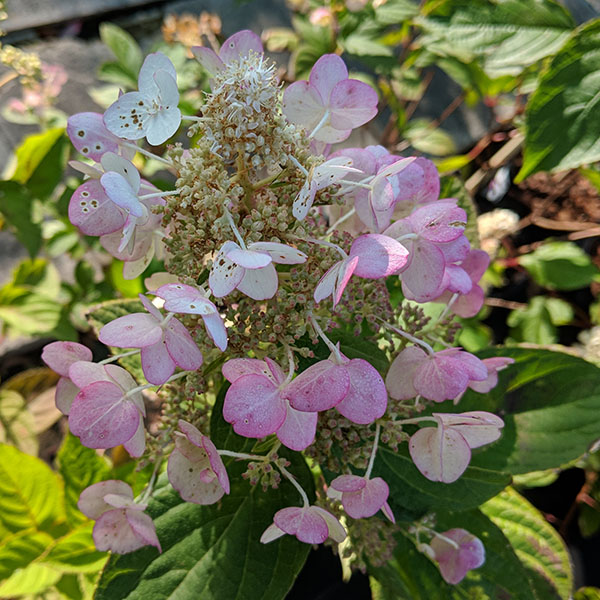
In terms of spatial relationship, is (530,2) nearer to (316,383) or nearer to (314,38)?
(314,38)

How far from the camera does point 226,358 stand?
1.65ft

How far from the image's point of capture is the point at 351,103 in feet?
1.63

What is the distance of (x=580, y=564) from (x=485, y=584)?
690 mm

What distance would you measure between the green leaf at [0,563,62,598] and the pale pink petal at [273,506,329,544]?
1.63 feet

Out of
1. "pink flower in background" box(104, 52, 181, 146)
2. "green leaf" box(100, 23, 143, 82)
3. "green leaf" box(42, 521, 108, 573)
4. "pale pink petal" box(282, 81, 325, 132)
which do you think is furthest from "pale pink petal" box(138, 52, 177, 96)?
"green leaf" box(100, 23, 143, 82)

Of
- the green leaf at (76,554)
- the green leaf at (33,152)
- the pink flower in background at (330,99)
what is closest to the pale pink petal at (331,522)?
the pink flower in background at (330,99)

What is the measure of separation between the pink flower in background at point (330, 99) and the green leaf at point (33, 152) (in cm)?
74

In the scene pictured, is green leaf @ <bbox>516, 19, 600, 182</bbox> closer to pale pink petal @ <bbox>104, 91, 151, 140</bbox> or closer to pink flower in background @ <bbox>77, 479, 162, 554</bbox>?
pale pink petal @ <bbox>104, 91, 151, 140</bbox>

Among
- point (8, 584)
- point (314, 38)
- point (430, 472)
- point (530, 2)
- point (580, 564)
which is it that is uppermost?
point (530, 2)

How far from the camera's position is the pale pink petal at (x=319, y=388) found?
0.41m

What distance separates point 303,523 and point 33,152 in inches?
35.9

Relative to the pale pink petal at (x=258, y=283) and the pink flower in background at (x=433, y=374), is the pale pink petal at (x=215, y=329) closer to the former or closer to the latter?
the pale pink petal at (x=258, y=283)

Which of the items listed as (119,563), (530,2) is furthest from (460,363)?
(530,2)

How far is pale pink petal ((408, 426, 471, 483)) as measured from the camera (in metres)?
0.49
